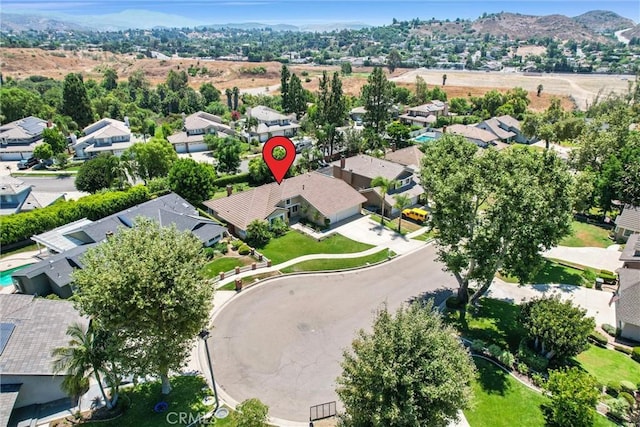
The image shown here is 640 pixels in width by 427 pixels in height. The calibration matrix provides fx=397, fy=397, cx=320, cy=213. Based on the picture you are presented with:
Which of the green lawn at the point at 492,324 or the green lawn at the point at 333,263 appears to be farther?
the green lawn at the point at 333,263

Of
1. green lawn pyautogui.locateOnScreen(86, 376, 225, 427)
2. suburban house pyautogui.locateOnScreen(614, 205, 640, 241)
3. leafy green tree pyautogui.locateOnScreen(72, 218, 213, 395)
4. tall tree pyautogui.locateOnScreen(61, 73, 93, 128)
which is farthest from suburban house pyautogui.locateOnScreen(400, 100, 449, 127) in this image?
green lawn pyautogui.locateOnScreen(86, 376, 225, 427)

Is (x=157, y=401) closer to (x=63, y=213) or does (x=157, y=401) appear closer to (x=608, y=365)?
(x=608, y=365)

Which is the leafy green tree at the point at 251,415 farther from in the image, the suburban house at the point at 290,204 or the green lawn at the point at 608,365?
the suburban house at the point at 290,204

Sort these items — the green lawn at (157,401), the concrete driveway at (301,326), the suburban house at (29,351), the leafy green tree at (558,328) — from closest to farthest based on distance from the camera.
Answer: the green lawn at (157,401)
the suburban house at (29,351)
the concrete driveway at (301,326)
the leafy green tree at (558,328)

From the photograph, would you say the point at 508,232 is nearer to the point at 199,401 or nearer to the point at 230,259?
the point at 199,401

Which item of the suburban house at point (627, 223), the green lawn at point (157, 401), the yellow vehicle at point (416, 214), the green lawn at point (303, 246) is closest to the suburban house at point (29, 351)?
the green lawn at point (157, 401)

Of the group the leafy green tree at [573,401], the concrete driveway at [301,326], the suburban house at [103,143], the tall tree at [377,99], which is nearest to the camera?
the leafy green tree at [573,401]

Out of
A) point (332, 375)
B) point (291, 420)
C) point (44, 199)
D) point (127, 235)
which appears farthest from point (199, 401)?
point (44, 199)

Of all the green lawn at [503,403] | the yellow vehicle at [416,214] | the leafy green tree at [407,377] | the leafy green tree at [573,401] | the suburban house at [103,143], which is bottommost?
the green lawn at [503,403]
